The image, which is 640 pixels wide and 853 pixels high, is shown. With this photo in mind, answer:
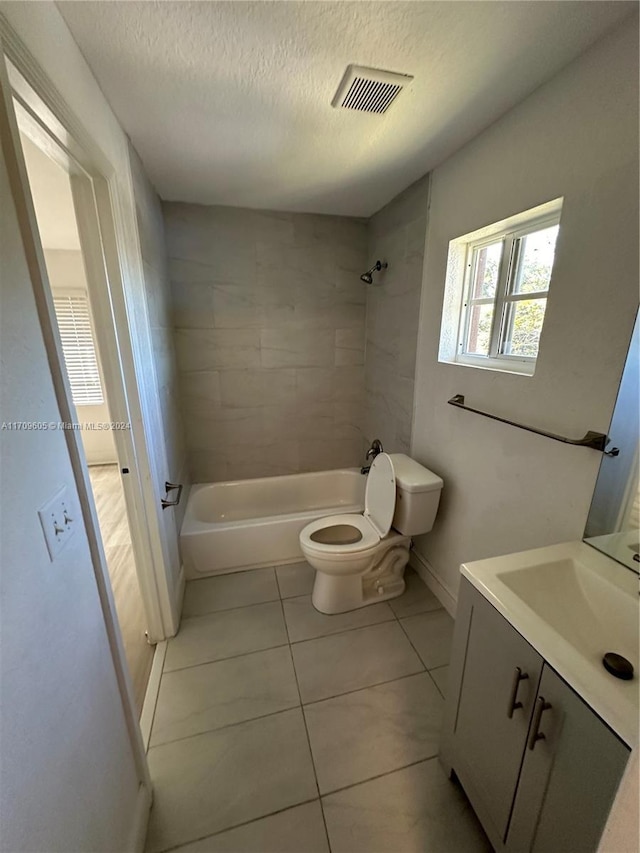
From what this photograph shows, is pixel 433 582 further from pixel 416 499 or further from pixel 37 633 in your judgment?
pixel 37 633

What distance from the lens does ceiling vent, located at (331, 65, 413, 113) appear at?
1122 mm

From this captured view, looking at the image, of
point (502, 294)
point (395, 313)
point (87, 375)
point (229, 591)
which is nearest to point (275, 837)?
point (229, 591)

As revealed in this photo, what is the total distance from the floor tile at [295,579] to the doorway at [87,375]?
2.50ft

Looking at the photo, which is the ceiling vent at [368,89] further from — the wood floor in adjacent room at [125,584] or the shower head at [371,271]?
the wood floor in adjacent room at [125,584]

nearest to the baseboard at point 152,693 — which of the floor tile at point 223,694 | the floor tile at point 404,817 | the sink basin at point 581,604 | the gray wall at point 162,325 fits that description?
the floor tile at point 223,694

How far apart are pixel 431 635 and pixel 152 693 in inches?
53.2

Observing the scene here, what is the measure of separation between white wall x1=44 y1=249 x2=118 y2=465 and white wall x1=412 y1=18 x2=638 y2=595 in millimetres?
3086

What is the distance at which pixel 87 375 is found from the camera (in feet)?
13.0

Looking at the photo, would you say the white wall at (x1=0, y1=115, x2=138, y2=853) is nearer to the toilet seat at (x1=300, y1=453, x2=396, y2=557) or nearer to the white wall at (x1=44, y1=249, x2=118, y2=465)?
the toilet seat at (x1=300, y1=453, x2=396, y2=557)

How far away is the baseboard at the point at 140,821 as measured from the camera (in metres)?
1.01

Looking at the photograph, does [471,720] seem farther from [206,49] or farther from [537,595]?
[206,49]

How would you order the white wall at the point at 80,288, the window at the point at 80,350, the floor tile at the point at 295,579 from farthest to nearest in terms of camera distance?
1. the window at the point at 80,350
2. the white wall at the point at 80,288
3. the floor tile at the point at 295,579

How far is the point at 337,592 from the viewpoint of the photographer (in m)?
1.94

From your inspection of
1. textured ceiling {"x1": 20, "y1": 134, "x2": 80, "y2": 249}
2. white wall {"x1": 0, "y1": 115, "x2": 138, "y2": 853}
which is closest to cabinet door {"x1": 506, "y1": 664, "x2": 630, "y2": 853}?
white wall {"x1": 0, "y1": 115, "x2": 138, "y2": 853}
